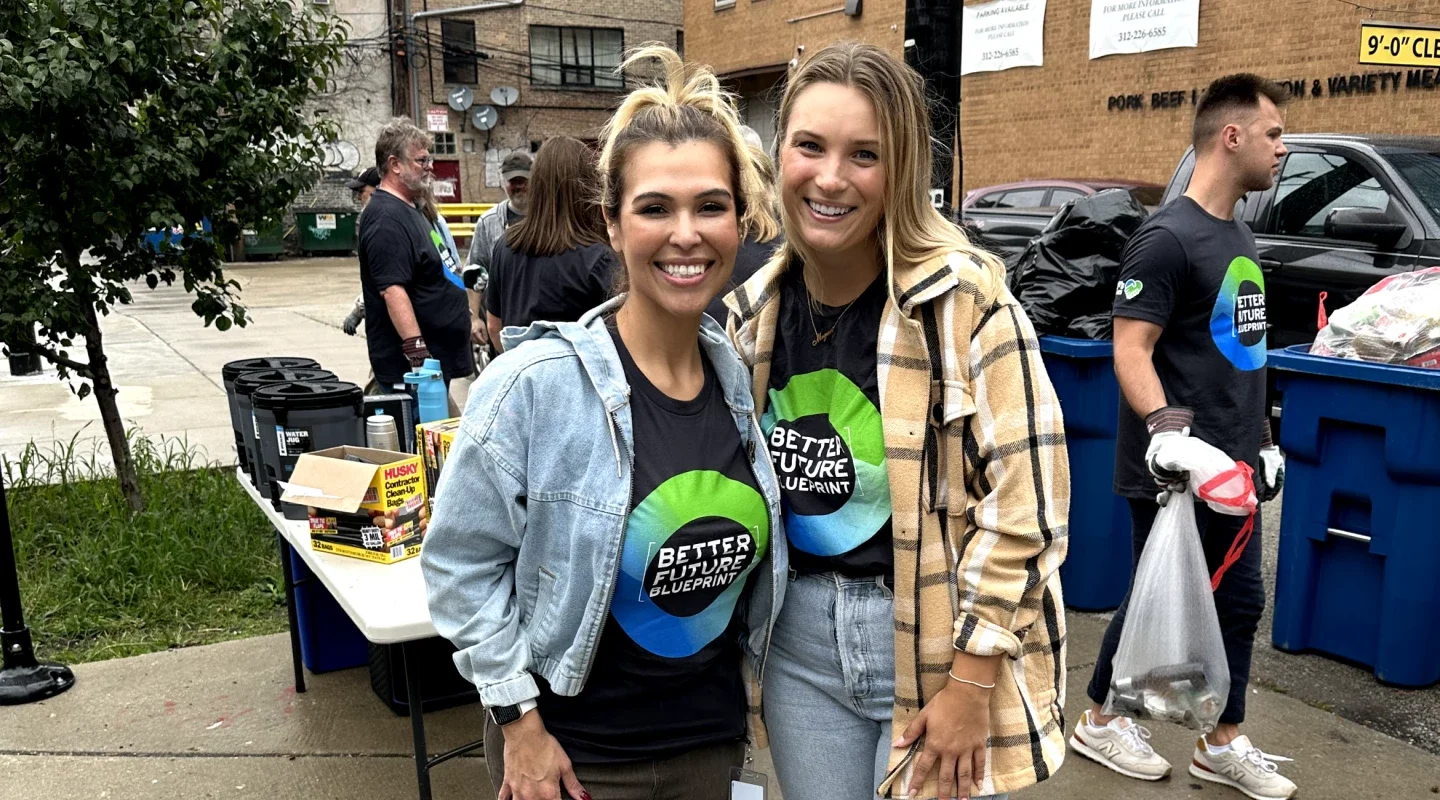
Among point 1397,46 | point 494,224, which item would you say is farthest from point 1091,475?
point 1397,46

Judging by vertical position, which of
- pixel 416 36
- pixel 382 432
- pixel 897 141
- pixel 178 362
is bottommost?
pixel 178 362

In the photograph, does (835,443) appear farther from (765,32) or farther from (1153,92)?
(765,32)

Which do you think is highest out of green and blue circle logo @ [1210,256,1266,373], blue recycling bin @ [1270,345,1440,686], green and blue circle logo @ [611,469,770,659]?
green and blue circle logo @ [1210,256,1266,373]

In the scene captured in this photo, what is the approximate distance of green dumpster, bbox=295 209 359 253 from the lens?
2552cm

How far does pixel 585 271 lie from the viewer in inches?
169

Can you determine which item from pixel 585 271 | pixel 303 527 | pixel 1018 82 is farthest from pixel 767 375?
pixel 1018 82

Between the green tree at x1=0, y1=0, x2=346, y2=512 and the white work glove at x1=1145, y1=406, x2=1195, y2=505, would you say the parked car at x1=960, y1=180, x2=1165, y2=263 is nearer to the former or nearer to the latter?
the green tree at x1=0, y1=0, x2=346, y2=512

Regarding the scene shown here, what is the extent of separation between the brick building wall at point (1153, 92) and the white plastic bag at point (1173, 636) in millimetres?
8804

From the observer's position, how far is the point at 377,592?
2746mm

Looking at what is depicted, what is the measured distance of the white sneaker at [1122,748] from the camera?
3369mm

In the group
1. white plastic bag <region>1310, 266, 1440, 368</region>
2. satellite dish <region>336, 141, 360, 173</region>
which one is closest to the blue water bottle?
white plastic bag <region>1310, 266, 1440, 368</region>

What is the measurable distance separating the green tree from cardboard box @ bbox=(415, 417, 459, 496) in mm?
2483

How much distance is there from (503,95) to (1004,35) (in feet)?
52.4

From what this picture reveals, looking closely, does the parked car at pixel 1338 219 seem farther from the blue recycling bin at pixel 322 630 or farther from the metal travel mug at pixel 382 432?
the blue recycling bin at pixel 322 630
